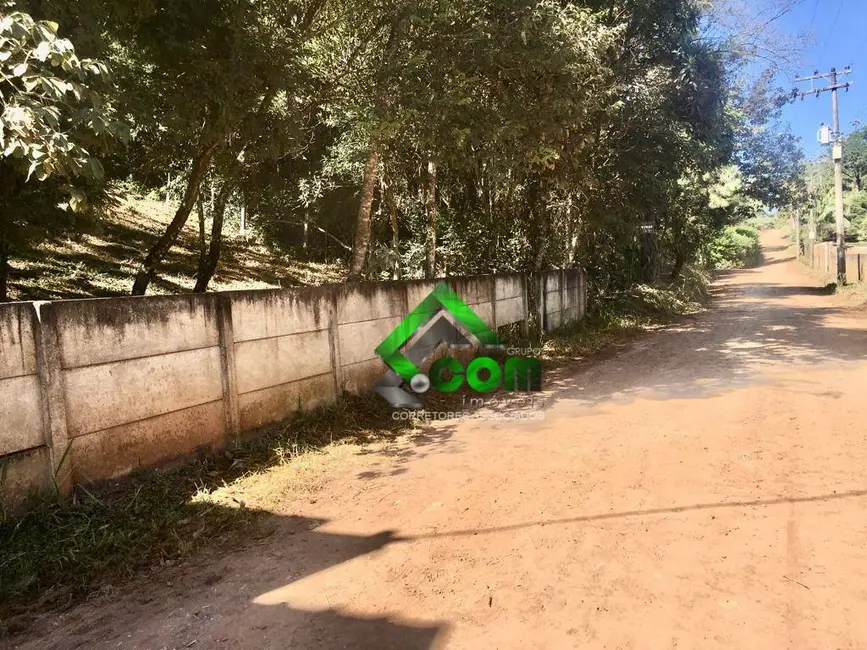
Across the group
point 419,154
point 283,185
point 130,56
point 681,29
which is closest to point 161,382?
point 130,56

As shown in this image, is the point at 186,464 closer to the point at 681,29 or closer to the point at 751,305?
the point at 681,29

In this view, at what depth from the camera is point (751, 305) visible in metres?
16.9

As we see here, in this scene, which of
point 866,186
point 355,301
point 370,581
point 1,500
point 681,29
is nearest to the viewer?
point 370,581

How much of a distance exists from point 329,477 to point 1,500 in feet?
6.97

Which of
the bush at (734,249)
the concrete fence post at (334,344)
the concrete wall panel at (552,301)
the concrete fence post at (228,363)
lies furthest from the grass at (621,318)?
the bush at (734,249)

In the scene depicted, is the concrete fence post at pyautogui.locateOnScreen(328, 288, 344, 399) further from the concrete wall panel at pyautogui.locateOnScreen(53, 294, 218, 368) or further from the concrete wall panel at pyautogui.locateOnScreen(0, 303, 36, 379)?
the concrete wall panel at pyautogui.locateOnScreen(0, 303, 36, 379)

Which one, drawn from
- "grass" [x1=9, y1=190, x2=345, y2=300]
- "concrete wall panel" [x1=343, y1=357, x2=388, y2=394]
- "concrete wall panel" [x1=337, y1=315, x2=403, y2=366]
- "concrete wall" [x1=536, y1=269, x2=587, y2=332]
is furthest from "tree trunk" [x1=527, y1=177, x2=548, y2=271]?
"grass" [x1=9, y1=190, x2=345, y2=300]

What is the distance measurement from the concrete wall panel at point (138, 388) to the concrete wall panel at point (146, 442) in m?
0.06

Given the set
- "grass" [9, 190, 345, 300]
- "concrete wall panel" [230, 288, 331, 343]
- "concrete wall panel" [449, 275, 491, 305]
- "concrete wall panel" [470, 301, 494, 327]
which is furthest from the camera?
"grass" [9, 190, 345, 300]

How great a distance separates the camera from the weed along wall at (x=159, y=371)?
3.42 m

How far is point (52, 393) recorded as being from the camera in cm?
353

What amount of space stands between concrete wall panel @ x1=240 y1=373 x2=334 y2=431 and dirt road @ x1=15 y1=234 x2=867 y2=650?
1004 millimetres

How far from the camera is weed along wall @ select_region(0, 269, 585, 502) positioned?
342 centimetres

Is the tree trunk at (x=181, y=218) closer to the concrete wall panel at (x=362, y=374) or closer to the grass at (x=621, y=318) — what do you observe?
the concrete wall panel at (x=362, y=374)
